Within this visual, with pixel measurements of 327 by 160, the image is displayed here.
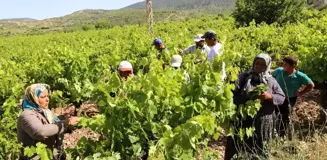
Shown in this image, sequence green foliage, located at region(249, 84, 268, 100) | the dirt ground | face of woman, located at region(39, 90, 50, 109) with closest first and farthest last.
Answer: face of woman, located at region(39, 90, 50, 109) → green foliage, located at region(249, 84, 268, 100) → the dirt ground

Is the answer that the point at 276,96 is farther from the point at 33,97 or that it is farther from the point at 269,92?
the point at 33,97

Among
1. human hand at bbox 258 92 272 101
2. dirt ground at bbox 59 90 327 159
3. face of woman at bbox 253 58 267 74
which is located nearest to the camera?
human hand at bbox 258 92 272 101

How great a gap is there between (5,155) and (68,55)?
2934mm

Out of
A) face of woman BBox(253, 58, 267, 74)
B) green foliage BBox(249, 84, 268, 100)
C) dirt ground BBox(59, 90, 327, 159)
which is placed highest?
face of woman BBox(253, 58, 267, 74)

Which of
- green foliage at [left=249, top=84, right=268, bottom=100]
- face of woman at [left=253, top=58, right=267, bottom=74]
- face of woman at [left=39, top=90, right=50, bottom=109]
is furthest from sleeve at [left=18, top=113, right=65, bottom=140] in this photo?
face of woman at [left=253, top=58, right=267, bottom=74]

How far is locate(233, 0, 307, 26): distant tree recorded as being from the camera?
2659cm

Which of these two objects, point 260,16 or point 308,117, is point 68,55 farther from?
point 260,16

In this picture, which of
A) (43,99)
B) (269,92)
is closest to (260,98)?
(269,92)

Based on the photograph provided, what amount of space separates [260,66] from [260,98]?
322 mm

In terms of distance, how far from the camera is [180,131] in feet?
7.86

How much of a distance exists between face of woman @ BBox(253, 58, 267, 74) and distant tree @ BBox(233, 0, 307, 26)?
23.6 meters

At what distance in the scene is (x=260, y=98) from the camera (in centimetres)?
353

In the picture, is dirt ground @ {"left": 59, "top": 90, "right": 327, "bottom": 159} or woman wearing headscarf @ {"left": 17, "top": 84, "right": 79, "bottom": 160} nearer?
woman wearing headscarf @ {"left": 17, "top": 84, "right": 79, "bottom": 160}

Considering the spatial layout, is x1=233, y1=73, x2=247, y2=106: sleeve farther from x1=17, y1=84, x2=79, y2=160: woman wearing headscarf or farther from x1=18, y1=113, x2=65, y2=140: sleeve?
x1=18, y1=113, x2=65, y2=140: sleeve
